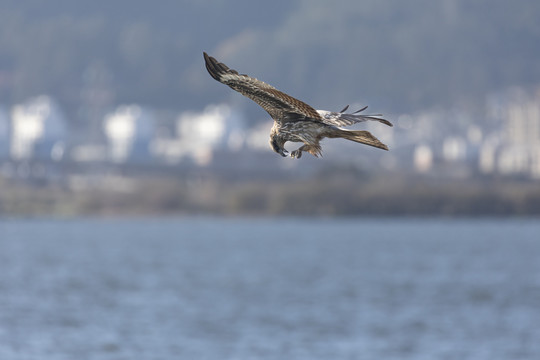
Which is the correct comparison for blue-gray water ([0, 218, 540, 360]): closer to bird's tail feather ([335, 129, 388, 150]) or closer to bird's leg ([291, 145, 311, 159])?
bird's leg ([291, 145, 311, 159])

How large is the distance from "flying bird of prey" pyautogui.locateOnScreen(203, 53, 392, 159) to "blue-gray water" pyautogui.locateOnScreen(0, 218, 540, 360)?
35.8 m

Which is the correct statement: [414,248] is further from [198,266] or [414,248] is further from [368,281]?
[368,281]

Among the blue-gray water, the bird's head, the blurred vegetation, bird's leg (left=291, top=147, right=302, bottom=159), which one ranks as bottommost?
the blue-gray water

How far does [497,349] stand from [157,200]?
456 ft

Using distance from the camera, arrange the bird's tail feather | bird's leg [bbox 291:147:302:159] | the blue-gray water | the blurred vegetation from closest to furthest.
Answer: bird's leg [bbox 291:147:302:159]
the bird's tail feather
the blue-gray water
the blurred vegetation

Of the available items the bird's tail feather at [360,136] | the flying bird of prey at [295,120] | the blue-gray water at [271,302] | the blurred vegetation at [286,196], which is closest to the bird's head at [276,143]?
the flying bird of prey at [295,120]

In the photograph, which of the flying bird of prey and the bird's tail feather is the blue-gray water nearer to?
the flying bird of prey

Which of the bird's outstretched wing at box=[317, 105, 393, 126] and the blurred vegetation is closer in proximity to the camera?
the bird's outstretched wing at box=[317, 105, 393, 126]

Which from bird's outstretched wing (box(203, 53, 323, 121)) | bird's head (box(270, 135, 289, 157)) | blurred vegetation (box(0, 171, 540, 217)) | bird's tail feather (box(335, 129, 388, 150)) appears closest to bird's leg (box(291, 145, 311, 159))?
bird's head (box(270, 135, 289, 157))

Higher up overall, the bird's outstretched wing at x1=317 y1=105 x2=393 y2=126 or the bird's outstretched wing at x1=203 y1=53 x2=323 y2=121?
the bird's outstretched wing at x1=203 y1=53 x2=323 y2=121

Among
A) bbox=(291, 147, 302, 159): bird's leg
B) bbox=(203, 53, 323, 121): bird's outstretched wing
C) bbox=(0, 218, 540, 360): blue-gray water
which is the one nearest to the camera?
bbox=(291, 147, 302, 159): bird's leg

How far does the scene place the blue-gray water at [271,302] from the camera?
53.1 meters

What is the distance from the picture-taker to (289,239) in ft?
600

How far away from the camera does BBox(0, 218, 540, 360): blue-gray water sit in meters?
53.1
